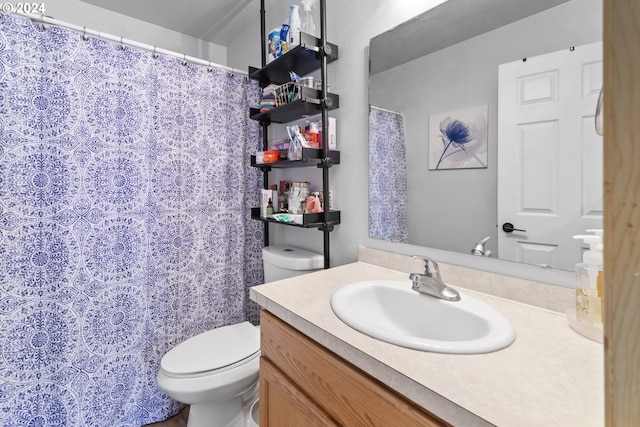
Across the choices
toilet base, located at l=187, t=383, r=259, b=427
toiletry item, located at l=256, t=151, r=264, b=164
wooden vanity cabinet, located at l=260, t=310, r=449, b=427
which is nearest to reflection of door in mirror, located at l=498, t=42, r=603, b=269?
wooden vanity cabinet, located at l=260, t=310, r=449, b=427

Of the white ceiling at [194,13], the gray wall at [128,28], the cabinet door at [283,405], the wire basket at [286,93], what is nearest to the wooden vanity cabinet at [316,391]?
the cabinet door at [283,405]

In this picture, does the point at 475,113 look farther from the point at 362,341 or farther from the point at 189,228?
the point at 189,228

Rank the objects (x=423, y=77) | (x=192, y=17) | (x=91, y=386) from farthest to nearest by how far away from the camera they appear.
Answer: (x=192, y=17) → (x=91, y=386) → (x=423, y=77)

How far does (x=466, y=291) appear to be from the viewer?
3.21 feet

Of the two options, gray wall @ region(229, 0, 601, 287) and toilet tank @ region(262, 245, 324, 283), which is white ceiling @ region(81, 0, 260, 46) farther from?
toilet tank @ region(262, 245, 324, 283)

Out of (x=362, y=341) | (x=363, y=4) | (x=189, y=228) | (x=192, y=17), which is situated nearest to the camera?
(x=362, y=341)

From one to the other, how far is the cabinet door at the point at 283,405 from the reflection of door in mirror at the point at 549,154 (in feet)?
2.30

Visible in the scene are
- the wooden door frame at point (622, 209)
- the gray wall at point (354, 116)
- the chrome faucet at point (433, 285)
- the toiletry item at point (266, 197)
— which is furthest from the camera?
the toiletry item at point (266, 197)

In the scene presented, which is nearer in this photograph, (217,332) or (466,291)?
(466,291)

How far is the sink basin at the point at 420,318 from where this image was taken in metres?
0.64

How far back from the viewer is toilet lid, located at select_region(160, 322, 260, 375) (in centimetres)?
124

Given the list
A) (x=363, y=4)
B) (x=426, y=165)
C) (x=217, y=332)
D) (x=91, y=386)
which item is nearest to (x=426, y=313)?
(x=426, y=165)

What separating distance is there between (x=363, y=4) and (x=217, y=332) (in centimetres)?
166

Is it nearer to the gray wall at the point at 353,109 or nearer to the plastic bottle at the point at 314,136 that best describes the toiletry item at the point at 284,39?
the gray wall at the point at 353,109
